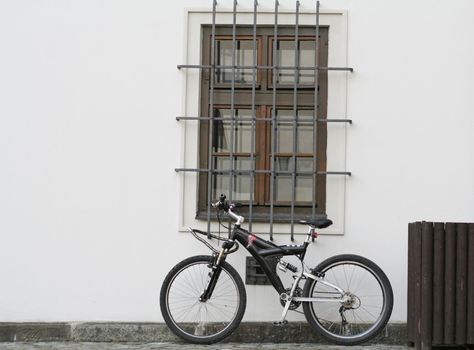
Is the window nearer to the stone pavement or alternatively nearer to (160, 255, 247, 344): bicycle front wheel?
(160, 255, 247, 344): bicycle front wheel

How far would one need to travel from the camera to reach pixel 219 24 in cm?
772

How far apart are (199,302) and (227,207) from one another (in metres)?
0.83

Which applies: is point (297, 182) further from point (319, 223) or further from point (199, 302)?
point (199, 302)

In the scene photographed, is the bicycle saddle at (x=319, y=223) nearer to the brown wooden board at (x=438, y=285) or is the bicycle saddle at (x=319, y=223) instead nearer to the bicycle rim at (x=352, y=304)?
the bicycle rim at (x=352, y=304)

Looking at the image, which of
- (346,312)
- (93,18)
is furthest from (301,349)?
(93,18)

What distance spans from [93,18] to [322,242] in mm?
2704

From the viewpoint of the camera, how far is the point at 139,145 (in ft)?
25.3

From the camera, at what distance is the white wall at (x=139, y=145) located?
7574mm

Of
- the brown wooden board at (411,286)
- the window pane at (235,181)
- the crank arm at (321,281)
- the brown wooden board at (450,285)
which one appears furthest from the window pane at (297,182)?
the brown wooden board at (450,285)

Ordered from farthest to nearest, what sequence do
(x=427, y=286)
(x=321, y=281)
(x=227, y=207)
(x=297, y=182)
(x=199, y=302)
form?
(x=297, y=182)
(x=199, y=302)
(x=227, y=207)
(x=321, y=281)
(x=427, y=286)

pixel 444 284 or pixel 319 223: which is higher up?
pixel 319 223

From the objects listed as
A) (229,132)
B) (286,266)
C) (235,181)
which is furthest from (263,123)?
(286,266)

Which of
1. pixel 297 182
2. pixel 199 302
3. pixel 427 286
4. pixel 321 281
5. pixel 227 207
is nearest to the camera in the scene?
pixel 427 286

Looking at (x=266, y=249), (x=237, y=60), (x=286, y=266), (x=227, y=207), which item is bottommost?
(x=286, y=266)
